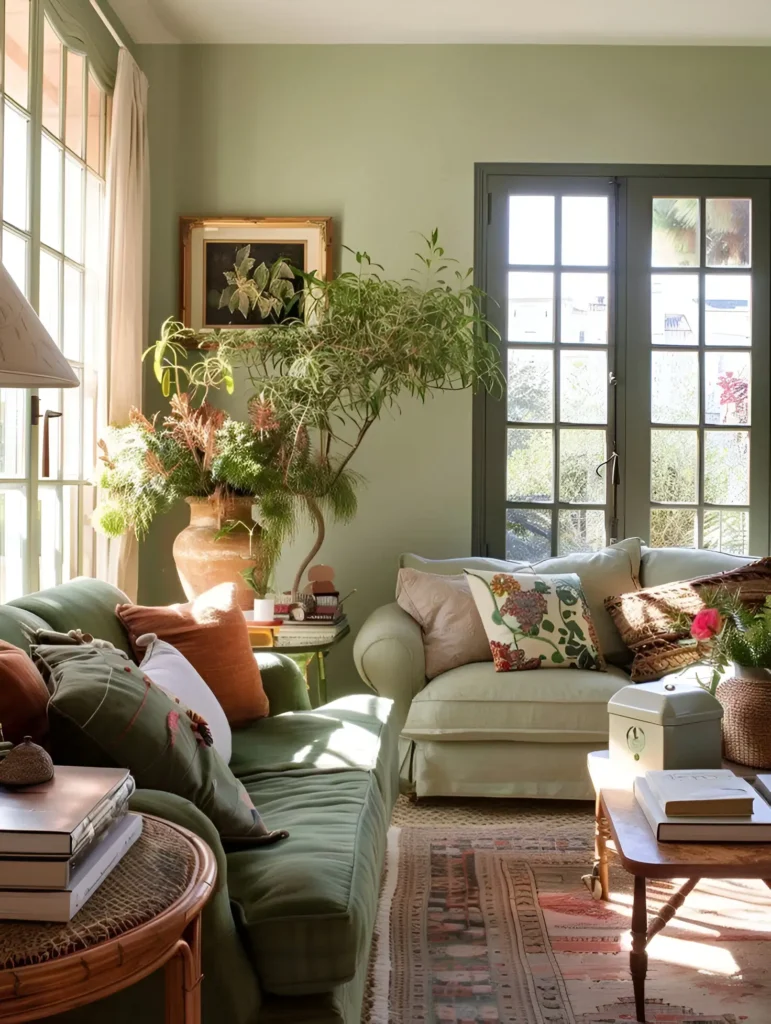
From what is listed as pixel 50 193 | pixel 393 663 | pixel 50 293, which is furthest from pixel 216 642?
pixel 50 193

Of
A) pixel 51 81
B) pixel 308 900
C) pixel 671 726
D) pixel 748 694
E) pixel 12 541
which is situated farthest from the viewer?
pixel 51 81

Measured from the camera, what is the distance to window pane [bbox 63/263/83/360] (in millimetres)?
3551

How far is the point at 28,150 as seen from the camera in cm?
311

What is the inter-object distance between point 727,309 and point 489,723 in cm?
228

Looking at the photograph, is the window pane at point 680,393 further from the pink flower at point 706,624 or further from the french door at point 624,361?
the pink flower at point 706,624

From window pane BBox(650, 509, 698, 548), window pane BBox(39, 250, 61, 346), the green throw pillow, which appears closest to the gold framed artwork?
window pane BBox(39, 250, 61, 346)

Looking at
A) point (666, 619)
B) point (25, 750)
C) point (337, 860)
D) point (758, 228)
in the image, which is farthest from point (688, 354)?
point (25, 750)

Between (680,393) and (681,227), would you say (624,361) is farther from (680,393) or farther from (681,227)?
(681,227)

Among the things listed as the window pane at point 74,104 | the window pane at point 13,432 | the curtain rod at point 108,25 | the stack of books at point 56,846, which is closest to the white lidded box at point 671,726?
the stack of books at point 56,846

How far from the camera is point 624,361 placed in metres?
4.41

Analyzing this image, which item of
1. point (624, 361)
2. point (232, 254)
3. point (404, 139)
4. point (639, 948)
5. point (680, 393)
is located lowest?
point (639, 948)

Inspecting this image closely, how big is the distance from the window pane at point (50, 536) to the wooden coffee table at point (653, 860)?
2.09 m

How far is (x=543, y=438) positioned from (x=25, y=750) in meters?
3.43

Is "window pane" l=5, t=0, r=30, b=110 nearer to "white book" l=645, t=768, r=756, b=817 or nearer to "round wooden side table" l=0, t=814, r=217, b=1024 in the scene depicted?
"round wooden side table" l=0, t=814, r=217, b=1024
